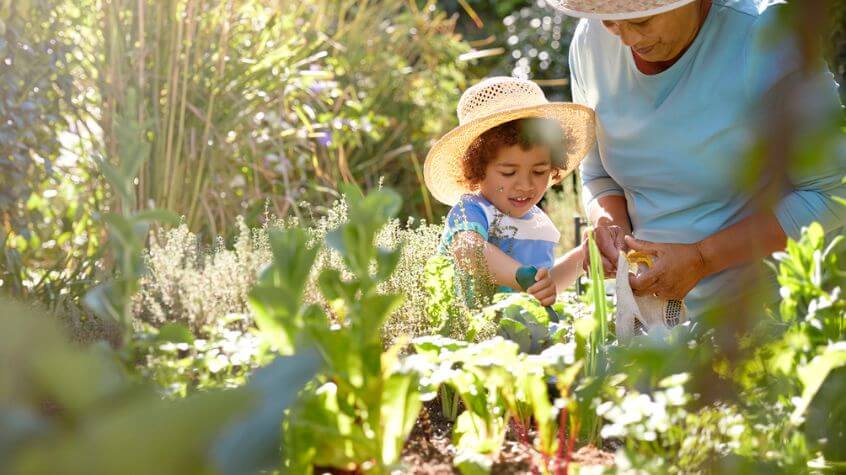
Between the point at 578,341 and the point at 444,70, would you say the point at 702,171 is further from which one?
the point at 444,70

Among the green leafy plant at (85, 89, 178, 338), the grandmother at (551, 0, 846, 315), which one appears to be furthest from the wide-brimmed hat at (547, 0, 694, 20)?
the green leafy plant at (85, 89, 178, 338)

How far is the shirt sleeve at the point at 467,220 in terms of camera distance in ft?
8.52

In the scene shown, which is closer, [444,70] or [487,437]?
[487,437]

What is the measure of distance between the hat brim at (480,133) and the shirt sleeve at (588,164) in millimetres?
38

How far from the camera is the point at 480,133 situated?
2820mm

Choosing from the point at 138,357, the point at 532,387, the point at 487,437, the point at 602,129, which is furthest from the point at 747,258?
the point at 602,129

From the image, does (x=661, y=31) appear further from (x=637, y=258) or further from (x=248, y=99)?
(x=248, y=99)

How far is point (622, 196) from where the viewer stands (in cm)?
276

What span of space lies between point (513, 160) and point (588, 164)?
0.82 ft

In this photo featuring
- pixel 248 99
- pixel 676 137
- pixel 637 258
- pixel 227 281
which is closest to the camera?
pixel 227 281

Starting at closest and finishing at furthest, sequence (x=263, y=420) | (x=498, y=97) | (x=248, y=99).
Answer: (x=263, y=420) → (x=498, y=97) → (x=248, y=99)

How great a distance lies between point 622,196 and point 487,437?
4.95 feet

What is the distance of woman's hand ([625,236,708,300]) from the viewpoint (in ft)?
7.31

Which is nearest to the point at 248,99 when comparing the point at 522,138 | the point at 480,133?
the point at 480,133
